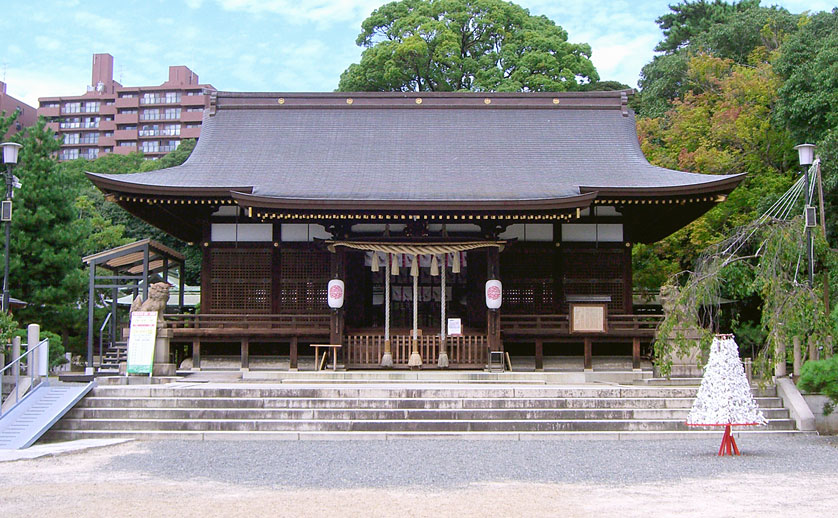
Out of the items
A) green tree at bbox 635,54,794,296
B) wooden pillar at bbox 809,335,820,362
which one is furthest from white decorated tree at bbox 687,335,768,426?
green tree at bbox 635,54,794,296

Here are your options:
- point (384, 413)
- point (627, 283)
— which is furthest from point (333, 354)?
point (627, 283)

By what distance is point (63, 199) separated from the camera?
2038cm

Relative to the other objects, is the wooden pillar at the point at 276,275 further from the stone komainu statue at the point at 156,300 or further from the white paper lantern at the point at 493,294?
the white paper lantern at the point at 493,294

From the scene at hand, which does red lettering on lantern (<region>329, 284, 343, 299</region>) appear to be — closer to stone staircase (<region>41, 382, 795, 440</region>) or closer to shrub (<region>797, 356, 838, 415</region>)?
stone staircase (<region>41, 382, 795, 440</region>)

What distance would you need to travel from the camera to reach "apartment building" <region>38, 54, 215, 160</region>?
225ft

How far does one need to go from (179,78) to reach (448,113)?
5473 cm

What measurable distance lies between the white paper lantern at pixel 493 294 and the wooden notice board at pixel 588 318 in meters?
1.48

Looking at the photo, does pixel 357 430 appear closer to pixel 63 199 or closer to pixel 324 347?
pixel 324 347

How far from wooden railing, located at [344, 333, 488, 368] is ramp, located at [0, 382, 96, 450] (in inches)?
203

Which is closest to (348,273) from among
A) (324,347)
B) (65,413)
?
(324,347)

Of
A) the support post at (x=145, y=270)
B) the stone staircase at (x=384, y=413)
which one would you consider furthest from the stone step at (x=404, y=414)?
the support post at (x=145, y=270)

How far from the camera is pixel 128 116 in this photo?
68.8 metres

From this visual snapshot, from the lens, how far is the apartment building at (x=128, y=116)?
68.5 meters

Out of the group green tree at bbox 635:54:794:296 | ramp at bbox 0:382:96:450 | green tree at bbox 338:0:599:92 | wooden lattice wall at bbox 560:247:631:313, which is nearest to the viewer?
ramp at bbox 0:382:96:450
